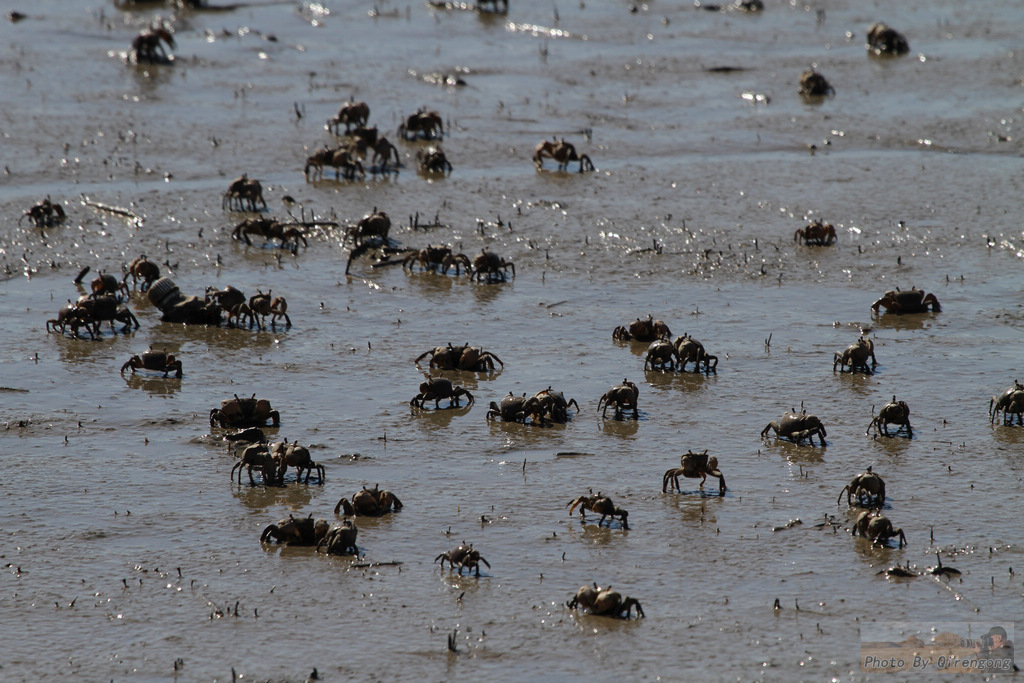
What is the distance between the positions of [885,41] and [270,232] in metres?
17.8

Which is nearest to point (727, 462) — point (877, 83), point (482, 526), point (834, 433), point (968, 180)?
point (834, 433)

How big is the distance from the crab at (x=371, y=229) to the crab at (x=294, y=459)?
7.04 meters

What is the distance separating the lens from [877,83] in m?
27.0

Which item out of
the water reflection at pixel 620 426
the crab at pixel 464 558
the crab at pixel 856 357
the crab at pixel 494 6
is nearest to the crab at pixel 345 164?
the water reflection at pixel 620 426

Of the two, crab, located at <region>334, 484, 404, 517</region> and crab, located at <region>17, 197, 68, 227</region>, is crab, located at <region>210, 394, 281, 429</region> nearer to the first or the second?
crab, located at <region>334, 484, 404, 517</region>

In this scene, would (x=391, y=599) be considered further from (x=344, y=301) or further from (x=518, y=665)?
(x=344, y=301)

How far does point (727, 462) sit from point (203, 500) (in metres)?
4.60

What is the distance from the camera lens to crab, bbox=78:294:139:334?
14.6 metres

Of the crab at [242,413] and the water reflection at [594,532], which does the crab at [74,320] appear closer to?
the crab at [242,413]

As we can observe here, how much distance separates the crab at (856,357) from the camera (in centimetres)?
1340

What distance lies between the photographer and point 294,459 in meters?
10.8

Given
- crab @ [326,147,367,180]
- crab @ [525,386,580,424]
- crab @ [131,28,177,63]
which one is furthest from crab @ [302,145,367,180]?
crab @ [525,386,580,424]

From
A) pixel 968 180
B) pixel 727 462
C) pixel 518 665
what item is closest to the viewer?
pixel 518 665

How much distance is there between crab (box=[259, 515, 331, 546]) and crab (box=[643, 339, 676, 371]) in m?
5.08
